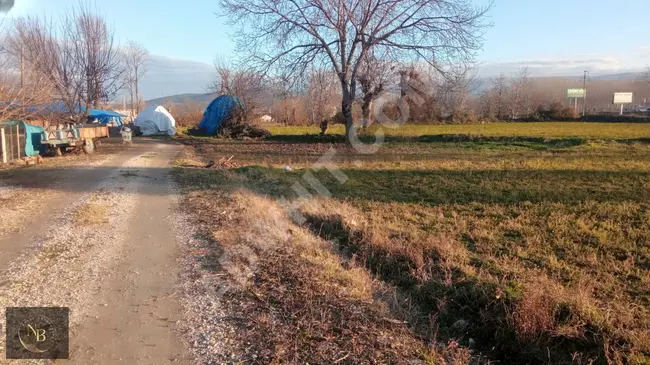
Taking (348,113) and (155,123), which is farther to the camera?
(155,123)

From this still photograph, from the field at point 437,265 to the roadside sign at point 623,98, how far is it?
63.1m

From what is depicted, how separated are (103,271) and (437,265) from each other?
430 centimetres

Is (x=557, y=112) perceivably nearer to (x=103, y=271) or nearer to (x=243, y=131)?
(x=243, y=131)

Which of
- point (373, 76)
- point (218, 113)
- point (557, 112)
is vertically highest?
point (373, 76)

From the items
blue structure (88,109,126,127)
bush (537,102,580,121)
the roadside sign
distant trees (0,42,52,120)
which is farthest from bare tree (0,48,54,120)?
the roadside sign

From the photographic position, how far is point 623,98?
6488cm

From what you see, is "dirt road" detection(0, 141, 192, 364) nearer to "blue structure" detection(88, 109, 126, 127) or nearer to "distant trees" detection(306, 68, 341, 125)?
"distant trees" detection(306, 68, 341, 125)

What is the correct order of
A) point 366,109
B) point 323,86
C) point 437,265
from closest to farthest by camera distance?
point 437,265 < point 323,86 < point 366,109

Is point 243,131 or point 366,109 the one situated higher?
point 366,109

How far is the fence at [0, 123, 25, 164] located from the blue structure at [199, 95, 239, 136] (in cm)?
1864

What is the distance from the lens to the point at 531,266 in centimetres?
592

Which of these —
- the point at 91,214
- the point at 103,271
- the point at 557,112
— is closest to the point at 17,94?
the point at 91,214

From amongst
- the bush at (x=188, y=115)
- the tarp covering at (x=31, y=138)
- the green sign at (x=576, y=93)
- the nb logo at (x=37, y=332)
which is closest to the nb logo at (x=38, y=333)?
the nb logo at (x=37, y=332)

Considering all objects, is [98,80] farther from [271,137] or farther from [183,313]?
[183,313]
